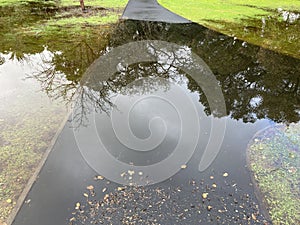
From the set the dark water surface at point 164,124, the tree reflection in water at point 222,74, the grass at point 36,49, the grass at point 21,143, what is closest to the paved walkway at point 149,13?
the grass at point 36,49

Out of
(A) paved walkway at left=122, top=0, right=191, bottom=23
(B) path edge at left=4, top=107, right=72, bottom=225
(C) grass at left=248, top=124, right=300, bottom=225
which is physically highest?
(A) paved walkway at left=122, top=0, right=191, bottom=23

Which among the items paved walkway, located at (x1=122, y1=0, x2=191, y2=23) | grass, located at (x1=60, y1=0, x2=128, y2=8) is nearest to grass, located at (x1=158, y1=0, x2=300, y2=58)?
paved walkway, located at (x1=122, y1=0, x2=191, y2=23)

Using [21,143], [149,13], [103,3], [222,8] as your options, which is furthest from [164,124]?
[103,3]

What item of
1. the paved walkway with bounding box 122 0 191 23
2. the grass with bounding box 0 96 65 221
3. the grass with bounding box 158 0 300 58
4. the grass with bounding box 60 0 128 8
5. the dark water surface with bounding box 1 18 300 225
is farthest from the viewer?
the grass with bounding box 60 0 128 8

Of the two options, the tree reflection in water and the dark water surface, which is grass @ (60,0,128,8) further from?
the dark water surface

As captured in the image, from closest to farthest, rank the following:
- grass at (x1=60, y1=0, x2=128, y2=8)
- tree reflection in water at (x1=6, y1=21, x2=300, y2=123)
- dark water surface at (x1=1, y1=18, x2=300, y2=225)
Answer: dark water surface at (x1=1, y1=18, x2=300, y2=225) → tree reflection in water at (x1=6, y1=21, x2=300, y2=123) → grass at (x1=60, y1=0, x2=128, y2=8)

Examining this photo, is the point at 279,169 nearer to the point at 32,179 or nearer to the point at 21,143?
the point at 32,179

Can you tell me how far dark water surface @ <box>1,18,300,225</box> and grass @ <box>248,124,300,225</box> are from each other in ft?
0.64

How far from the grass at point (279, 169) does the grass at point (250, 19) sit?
4.72 metres

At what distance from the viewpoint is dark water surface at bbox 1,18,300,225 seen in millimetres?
3943

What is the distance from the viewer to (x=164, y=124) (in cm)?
583

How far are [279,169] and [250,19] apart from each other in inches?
395

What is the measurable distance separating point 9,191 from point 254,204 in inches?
148

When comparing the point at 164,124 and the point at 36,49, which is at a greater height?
the point at 36,49
